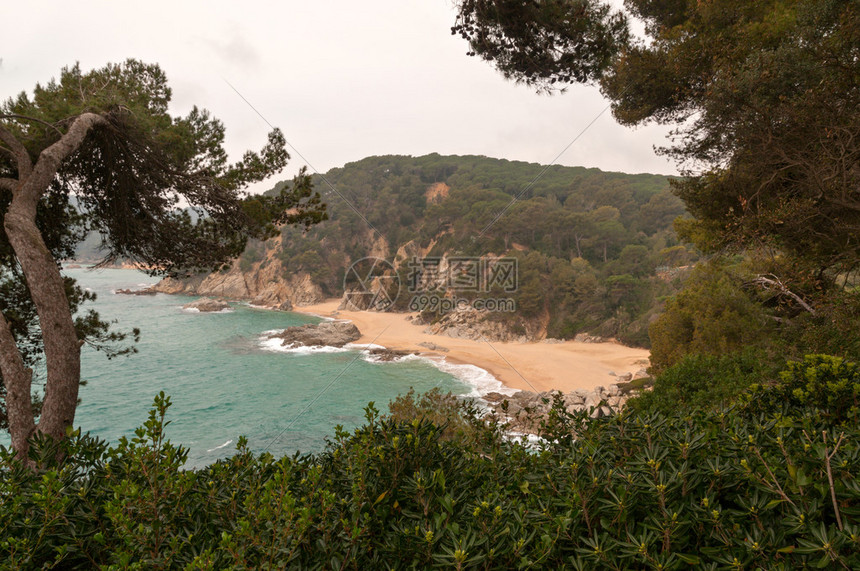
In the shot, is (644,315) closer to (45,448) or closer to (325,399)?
(325,399)

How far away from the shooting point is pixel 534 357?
988 inches

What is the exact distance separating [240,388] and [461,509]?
22.5 meters

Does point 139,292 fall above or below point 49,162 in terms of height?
below

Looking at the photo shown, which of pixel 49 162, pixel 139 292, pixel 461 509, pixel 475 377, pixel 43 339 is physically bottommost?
pixel 475 377

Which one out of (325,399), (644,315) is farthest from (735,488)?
(644,315)

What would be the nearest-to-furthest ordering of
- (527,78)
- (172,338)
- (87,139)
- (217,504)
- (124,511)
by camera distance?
(124,511), (217,504), (87,139), (527,78), (172,338)

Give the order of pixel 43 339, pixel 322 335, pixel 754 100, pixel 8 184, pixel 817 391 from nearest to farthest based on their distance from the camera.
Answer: pixel 817 391 < pixel 43 339 < pixel 8 184 < pixel 754 100 < pixel 322 335

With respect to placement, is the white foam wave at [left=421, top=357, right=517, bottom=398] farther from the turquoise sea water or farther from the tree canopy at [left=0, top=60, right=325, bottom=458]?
the tree canopy at [left=0, top=60, right=325, bottom=458]

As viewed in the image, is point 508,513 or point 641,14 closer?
point 508,513

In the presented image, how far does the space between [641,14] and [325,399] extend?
1832cm

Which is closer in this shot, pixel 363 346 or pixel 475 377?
pixel 475 377

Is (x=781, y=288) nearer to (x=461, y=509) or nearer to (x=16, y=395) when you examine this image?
(x=461, y=509)

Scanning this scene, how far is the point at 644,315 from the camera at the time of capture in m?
28.1

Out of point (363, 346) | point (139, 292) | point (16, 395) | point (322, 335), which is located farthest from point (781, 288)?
point (139, 292)
